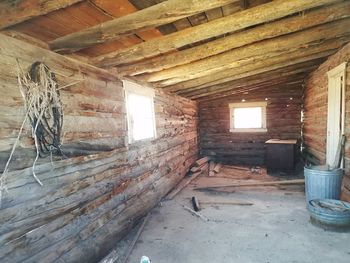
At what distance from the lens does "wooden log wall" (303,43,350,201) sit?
373 cm

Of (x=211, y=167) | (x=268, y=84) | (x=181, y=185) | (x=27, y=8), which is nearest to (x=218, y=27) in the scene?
(x=27, y=8)

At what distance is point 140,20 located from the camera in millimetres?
1968

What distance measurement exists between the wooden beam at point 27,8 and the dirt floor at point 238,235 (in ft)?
8.95

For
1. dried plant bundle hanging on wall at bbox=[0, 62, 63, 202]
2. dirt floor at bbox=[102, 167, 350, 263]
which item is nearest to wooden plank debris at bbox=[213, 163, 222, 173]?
dirt floor at bbox=[102, 167, 350, 263]

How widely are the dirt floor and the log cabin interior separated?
0.07 ft

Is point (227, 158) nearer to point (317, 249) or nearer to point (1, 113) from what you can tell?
point (317, 249)

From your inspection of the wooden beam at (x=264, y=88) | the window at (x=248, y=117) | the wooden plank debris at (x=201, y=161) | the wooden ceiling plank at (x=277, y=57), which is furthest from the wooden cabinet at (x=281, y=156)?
the wooden ceiling plank at (x=277, y=57)

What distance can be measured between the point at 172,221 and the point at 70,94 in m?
2.56

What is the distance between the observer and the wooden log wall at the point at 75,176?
1.92 meters

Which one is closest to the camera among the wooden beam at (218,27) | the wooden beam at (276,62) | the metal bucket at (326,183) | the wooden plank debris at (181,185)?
the wooden beam at (218,27)

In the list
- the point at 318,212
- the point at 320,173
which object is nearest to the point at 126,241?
the point at 318,212

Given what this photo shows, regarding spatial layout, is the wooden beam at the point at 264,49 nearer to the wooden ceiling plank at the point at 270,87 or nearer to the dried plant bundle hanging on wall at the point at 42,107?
the dried plant bundle hanging on wall at the point at 42,107

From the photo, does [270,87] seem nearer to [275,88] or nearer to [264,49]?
[275,88]

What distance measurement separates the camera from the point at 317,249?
110 inches
